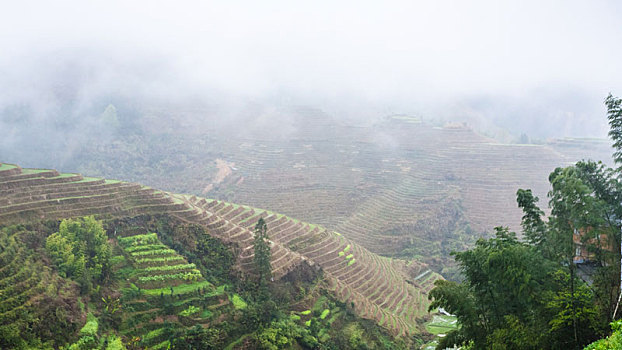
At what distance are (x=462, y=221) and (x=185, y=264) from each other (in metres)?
56.8

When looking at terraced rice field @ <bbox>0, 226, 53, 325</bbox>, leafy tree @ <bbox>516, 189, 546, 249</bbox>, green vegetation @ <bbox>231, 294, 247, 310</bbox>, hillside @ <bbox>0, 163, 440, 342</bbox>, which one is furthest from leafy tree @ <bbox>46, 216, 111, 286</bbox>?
leafy tree @ <bbox>516, 189, 546, 249</bbox>

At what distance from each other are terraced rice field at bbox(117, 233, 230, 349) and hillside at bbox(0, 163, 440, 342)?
0.10 m

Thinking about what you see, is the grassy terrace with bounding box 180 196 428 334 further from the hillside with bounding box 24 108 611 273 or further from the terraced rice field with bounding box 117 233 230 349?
the hillside with bounding box 24 108 611 273

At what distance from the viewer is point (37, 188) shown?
91.5 ft

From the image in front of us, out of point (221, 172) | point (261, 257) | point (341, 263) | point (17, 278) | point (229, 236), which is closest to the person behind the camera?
point (17, 278)

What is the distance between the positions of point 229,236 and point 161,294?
30.6 feet

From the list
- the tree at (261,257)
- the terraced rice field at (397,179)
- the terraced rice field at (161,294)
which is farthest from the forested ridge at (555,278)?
the terraced rice field at (397,179)

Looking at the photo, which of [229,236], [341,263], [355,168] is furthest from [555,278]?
[355,168]

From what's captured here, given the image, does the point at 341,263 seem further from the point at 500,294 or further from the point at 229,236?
the point at 500,294

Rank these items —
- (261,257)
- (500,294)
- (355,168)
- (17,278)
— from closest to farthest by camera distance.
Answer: (500,294) → (17,278) → (261,257) → (355,168)

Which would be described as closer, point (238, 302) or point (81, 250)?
point (81, 250)

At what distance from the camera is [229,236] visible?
3319 centimetres

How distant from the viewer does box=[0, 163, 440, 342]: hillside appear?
26.8m

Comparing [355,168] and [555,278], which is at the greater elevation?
[555,278]
